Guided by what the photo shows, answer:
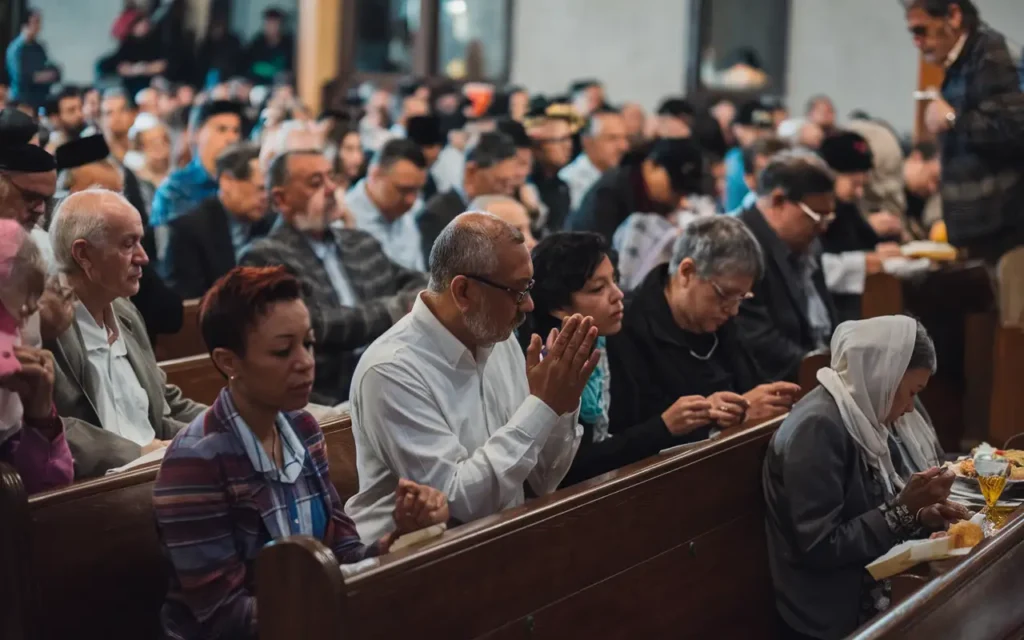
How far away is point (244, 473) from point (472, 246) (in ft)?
2.49

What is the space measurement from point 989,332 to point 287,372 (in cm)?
450

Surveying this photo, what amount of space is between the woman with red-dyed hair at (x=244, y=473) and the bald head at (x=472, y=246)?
470 mm

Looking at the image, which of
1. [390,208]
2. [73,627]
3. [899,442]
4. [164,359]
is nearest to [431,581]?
[73,627]

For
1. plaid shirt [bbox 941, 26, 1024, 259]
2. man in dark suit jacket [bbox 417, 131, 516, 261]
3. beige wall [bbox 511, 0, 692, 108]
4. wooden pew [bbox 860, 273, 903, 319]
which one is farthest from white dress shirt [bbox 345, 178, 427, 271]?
beige wall [bbox 511, 0, 692, 108]

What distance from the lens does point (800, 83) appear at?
1447cm

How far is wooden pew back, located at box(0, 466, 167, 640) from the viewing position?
2.51 metres

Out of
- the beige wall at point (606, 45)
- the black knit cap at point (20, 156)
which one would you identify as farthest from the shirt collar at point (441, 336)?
the beige wall at point (606, 45)

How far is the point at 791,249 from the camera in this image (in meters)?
5.09

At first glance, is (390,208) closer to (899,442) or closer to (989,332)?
(989,332)

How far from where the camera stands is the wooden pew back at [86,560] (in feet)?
8.23

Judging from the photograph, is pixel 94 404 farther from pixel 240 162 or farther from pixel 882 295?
pixel 882 295

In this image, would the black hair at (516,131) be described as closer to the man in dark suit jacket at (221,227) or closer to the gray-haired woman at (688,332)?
the man in dark suit jacket at (221,227)

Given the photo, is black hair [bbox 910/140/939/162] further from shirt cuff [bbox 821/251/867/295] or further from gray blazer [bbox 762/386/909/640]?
gray blazer [bbox 762/386/909/640]

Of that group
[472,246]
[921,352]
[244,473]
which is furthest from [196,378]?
[921,352]
